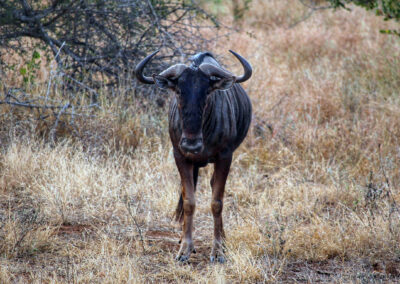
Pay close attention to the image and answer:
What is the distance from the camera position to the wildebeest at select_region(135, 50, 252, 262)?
3789mm

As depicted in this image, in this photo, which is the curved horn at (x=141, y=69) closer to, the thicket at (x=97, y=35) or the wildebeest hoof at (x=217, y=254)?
the wildebeest hoof at (x=217, y=254)

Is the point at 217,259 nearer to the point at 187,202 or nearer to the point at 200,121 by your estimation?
the point at 187,202

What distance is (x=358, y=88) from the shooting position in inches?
320

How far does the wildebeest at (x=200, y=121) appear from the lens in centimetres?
379

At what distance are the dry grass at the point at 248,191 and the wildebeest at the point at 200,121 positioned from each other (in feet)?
1.11

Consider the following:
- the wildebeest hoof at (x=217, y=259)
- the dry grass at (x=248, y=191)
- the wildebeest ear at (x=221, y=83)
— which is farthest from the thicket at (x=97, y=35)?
the wildebeest hoof at (x=217, y=259)

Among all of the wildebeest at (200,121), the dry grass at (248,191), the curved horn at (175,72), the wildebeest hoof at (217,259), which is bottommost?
the wildebeest hoof at (217,259)

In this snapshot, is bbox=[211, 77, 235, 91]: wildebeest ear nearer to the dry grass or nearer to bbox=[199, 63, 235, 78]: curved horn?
bbox=[199, 63, 235, 78]: curved horn

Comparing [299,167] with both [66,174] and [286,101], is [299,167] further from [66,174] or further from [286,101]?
[66,174]

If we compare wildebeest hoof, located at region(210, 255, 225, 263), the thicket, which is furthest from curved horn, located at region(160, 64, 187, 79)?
the thicket

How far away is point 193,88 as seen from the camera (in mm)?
3826

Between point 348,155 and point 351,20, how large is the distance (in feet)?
18.4

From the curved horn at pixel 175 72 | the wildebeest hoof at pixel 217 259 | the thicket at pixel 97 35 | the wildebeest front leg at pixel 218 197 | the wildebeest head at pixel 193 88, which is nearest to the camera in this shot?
the wildebeest head at pixel 193 88

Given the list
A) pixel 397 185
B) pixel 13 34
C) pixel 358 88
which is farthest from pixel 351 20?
pixel 13 34
